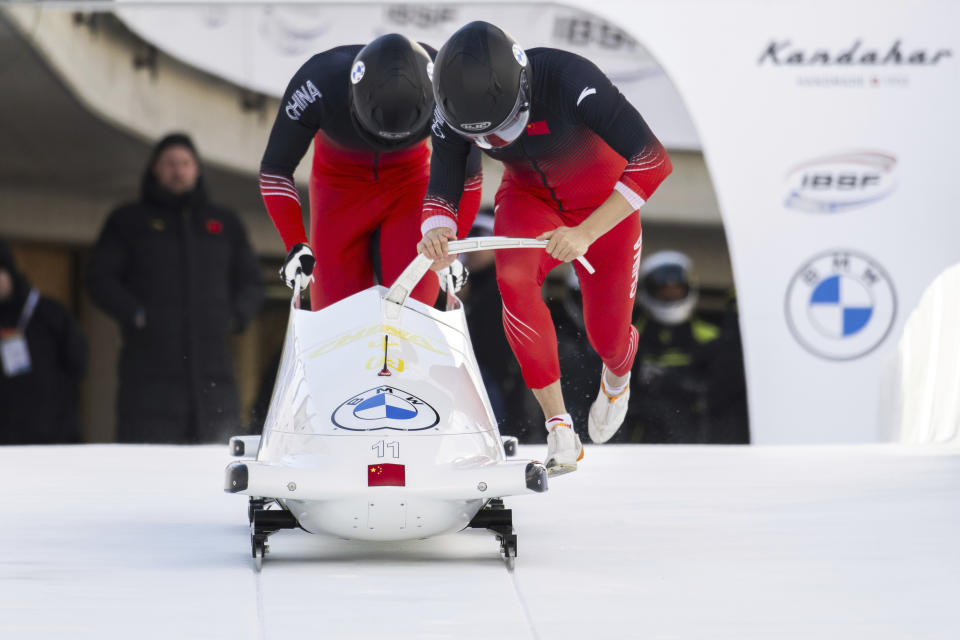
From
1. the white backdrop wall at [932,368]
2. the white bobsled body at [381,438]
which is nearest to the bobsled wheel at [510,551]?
the white bobsled body at [381,438]

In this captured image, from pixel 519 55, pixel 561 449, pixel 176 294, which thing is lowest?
pixel 561 449

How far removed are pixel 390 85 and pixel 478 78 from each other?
0.93 ft

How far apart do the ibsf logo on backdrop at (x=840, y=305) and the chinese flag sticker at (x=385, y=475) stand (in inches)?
169

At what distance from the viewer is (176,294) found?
19.0 ft

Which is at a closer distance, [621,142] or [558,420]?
[621,142]

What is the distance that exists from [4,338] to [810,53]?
4.09 meters

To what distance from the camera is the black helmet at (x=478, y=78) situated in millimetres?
2779

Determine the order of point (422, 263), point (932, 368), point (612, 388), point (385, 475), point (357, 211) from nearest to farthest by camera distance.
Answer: point (385, 475)
point (422, 263)
point (357, 211)
point (612, 388)
point (932, 368)

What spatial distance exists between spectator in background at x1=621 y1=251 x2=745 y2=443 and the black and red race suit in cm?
237

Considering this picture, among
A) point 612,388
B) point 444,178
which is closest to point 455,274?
point 444,178

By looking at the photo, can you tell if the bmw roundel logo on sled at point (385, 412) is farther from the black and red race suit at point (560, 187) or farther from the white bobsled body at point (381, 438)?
the black and red race suit at point (560, 187)

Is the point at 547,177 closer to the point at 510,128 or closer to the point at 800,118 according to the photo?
the point at 510,128

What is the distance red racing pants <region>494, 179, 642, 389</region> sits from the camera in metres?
3.30

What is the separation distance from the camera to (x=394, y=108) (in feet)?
9.89
